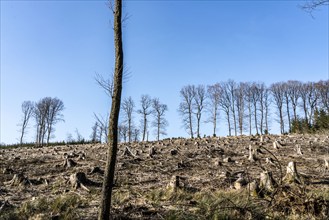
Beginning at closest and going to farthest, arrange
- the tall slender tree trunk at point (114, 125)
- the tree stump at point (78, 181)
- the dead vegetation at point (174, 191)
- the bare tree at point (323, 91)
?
1. the tall slender tree trunk at point (114, 125)
2. the dead vegetation at point (174, 191)
3. the tree stump at point (78, 181)
4. the bare tree at point (323, 91)

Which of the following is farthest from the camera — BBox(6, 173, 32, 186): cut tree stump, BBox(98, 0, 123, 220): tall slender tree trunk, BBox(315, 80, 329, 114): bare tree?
BBox(315, 80, 329, 114): bare tree

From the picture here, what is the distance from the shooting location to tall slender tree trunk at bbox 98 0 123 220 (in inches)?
155

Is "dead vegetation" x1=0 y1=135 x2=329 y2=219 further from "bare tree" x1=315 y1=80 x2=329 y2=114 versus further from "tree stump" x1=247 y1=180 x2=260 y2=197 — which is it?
"bare tree" x1=315 y1=80 x2=329 y2=114

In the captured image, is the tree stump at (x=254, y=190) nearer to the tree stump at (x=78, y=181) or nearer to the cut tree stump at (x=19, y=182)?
the tree stump at (x=78, y=181)

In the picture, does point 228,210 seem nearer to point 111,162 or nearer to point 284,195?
point 284,195

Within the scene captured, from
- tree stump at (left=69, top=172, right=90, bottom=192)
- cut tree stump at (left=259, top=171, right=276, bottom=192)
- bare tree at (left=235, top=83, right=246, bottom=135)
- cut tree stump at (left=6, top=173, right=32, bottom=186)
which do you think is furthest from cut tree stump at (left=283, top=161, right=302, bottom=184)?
bare tree at (left=235, top=83, right=246, bottom=135)

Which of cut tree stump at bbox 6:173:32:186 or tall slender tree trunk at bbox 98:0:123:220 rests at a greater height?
tall slender tree trunk at bbox 98:0:123:220

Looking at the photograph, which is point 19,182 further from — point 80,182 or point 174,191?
point 174,191

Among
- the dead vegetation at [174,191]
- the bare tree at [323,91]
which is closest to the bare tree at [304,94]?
the bare tree at [323,91]

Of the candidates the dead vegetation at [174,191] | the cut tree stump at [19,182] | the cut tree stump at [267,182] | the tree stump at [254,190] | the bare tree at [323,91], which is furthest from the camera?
the bare tree at [323,91]

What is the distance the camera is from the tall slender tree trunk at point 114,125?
393cm

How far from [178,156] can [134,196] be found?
4948mm

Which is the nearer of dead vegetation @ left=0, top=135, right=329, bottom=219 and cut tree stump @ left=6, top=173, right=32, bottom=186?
dead vegetation @ left=0, top=135, right=329, bottom=219

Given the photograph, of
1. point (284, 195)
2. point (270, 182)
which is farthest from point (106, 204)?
point (270, 182)
